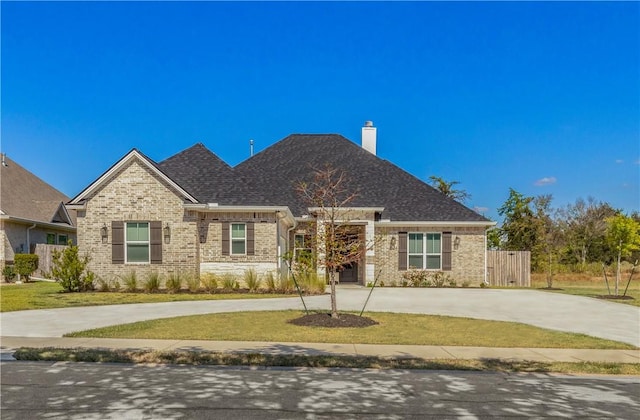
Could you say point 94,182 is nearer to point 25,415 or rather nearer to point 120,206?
point 120,206

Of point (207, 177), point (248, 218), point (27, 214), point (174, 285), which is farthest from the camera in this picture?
point (27, 214)

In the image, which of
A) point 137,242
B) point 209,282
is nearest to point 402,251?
point 209,282

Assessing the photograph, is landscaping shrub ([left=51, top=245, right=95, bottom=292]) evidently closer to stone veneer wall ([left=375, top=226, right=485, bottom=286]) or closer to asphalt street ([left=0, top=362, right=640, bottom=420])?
asphalt street ([left=0, top=362, right=640, bottom=420])

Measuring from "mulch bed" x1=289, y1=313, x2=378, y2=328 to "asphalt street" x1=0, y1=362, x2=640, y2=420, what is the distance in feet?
12.3

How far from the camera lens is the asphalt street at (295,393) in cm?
521

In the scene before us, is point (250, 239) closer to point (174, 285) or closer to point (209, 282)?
point (209, 282)

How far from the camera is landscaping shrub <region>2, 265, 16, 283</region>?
917 inches

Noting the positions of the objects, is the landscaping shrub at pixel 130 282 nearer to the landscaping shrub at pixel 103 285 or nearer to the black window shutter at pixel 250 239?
the landscaping shrub at pixel 103 285

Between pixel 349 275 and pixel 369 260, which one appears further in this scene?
pixel 349 275

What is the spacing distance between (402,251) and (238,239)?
831 centimetres

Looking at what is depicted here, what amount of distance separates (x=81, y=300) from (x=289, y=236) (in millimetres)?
12163

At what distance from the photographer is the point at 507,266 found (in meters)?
25.6

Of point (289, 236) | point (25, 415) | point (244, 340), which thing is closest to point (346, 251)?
point (244, 340)

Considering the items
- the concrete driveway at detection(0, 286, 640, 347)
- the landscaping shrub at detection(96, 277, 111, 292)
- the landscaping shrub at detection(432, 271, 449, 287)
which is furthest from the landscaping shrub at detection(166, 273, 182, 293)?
the landscaping shrub at detection(432, 271, 449, 287)
